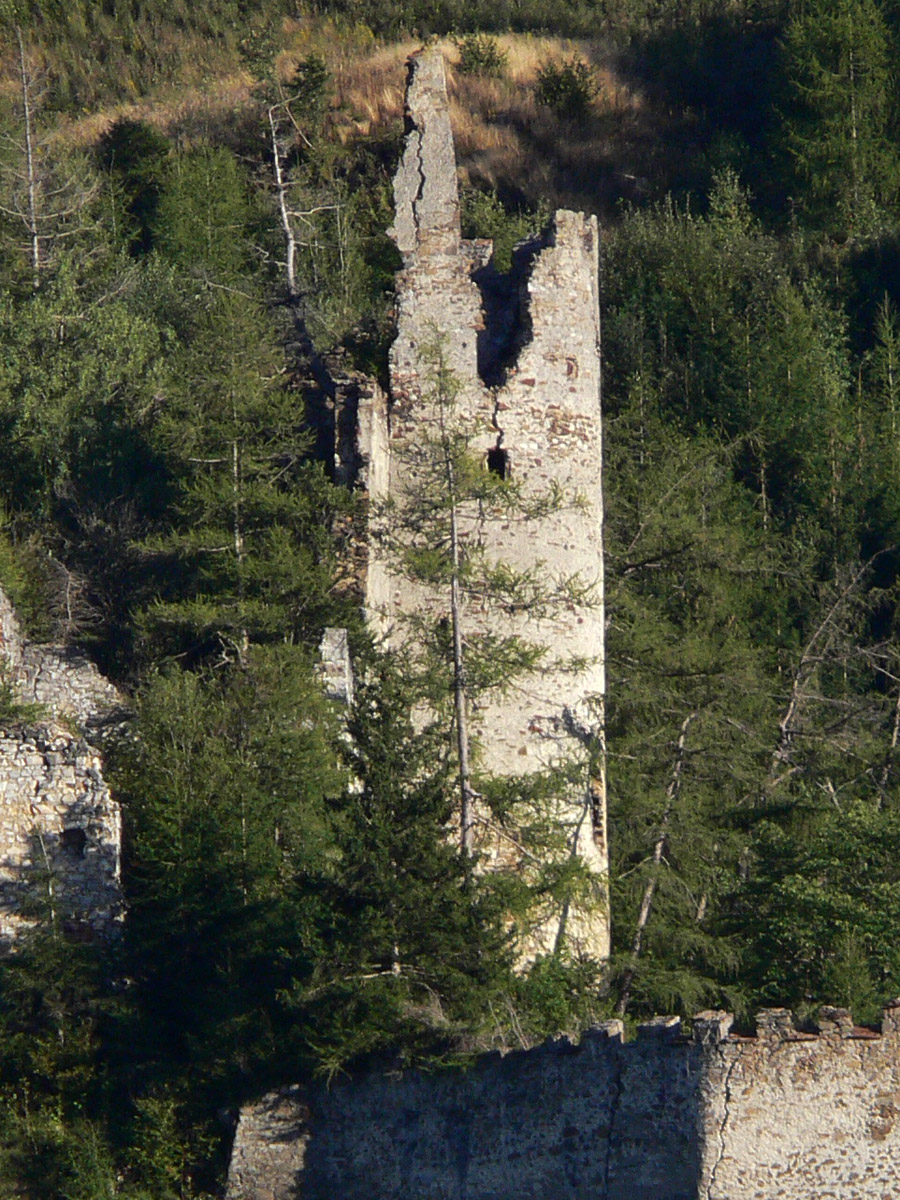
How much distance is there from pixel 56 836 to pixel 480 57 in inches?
987

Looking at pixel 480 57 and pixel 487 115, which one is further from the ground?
pixel 480 57

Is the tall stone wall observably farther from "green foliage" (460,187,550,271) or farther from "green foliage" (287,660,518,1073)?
"green foliage" (460,187,550,271)

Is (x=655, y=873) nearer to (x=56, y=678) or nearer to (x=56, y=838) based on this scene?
(x=56, y=678)

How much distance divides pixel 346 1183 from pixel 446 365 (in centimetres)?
858

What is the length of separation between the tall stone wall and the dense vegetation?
0.54 meters

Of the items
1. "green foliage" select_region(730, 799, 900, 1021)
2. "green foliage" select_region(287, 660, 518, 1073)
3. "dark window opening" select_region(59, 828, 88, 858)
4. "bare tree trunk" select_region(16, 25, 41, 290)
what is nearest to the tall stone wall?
"green foliage" select_region(287, 660, 518, 1073)

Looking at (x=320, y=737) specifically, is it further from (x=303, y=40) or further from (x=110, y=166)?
(x=303, y=40)

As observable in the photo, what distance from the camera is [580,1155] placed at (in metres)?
17.1

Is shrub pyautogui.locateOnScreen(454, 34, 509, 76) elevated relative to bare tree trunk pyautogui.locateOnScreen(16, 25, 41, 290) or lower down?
elevated

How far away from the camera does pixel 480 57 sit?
141 ft

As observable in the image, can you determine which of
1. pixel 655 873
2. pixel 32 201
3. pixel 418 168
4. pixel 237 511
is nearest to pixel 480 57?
pixel 32 201

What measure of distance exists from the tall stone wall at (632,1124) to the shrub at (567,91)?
27.0m

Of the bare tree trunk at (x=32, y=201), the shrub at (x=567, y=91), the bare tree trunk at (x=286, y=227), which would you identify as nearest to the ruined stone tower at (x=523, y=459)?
the bare tree trunk at (x=286, y=227)

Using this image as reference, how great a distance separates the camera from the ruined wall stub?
66.5ft
